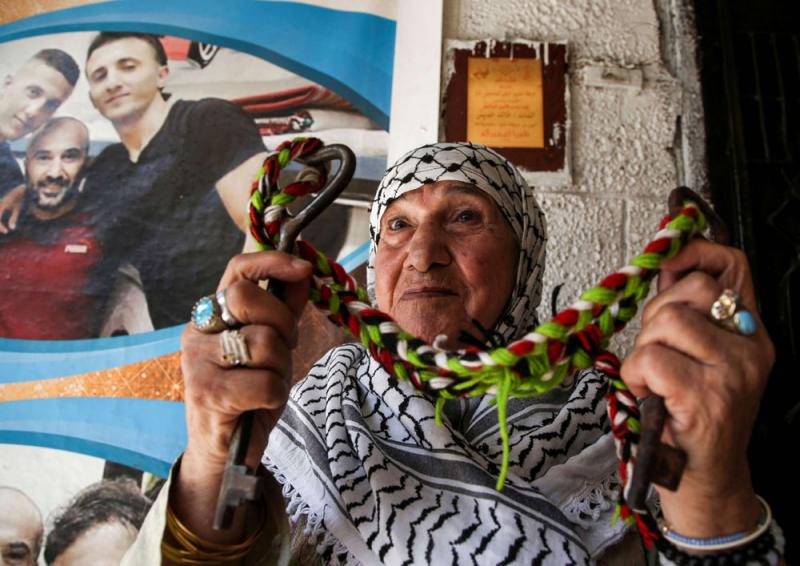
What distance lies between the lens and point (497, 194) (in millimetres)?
1021

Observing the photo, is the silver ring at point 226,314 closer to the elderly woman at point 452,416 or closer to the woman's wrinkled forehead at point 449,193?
the elderly woman at point 452,416

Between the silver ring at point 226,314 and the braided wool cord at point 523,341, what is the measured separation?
0.08 metres

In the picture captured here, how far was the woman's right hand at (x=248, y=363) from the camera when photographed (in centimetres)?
61

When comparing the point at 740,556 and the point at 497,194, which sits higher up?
the point at 497,194

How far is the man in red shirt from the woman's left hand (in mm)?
1261

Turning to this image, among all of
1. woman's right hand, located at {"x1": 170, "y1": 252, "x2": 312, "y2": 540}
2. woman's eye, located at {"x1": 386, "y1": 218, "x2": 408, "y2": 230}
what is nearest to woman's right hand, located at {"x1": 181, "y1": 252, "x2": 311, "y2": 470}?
woman's right hand, located at {"x1": 170, "y1": 252, "x2": 312, "y2": 540}

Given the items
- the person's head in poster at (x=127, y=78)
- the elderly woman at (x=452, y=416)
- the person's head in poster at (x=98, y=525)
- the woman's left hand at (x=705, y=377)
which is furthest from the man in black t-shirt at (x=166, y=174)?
the woman's left hand at (x=705, y=377)

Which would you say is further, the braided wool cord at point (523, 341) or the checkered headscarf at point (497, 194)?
the checkered headscarf at point (497, 194)

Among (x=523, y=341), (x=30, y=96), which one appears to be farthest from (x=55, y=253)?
(x=523, y=341)

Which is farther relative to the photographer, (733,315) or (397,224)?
(397,224)

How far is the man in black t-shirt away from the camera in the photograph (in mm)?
1432

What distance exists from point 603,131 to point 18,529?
1.59 m

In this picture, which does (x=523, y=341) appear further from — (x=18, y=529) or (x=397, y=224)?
(x=18, y=529)

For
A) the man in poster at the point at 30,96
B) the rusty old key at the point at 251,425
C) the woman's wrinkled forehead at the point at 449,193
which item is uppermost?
the man in poster at the point at 30,96
